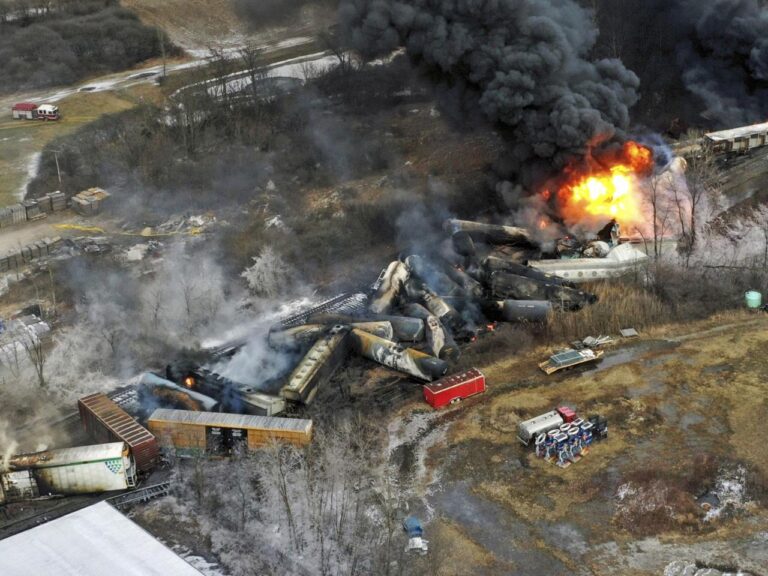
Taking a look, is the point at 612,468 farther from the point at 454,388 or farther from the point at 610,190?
the point at 610,190

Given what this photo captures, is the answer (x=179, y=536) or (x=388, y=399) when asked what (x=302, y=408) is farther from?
(x=179, y=536)

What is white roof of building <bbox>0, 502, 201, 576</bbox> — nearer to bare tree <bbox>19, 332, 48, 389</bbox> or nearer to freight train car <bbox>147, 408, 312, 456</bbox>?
freight train car <bbox>147, 408, 312, 456</bbox>

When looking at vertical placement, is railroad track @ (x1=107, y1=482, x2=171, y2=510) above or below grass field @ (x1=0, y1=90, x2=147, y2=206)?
below

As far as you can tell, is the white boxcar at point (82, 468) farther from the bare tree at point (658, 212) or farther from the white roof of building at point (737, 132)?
the white roof of building at point (737, 132)

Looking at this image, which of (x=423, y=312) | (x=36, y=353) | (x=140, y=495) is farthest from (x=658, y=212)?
(x=36, y=353)

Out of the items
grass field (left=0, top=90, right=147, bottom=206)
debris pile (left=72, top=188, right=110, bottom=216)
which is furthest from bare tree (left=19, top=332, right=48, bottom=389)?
grass field (left=0, top=90, right=147, bottom=206)

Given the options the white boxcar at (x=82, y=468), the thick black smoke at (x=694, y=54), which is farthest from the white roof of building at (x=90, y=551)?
the thick black smoke at (x=694, y=54)

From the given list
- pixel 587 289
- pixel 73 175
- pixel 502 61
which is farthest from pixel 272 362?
pixel 73 175
